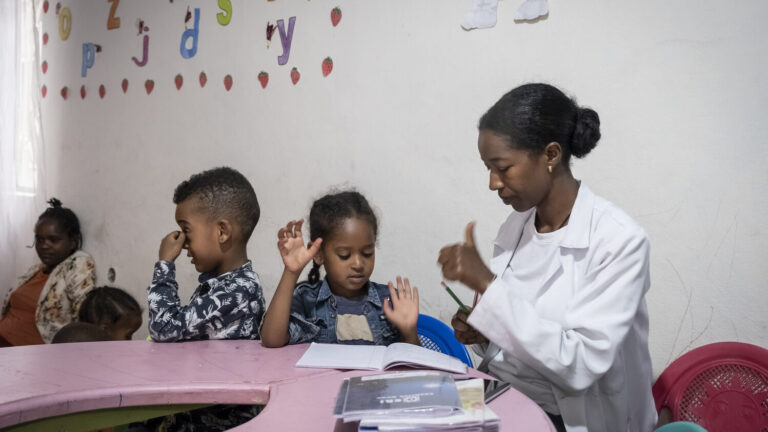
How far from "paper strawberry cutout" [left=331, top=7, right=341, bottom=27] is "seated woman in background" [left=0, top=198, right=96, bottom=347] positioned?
7.50 feet

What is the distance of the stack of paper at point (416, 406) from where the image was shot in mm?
969

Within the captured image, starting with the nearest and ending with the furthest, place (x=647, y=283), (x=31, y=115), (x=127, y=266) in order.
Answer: (x=647, y=283) → (x=127, y=266) → (x=31, y=115)

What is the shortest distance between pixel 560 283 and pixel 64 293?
3194 millimetres

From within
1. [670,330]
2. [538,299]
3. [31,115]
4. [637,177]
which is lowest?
[670,330]

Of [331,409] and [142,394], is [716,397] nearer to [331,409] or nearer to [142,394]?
[331,409]

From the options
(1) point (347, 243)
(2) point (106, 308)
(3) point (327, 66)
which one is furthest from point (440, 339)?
(2) point (106, 308)

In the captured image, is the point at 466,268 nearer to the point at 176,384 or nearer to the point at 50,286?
the point at 176,384

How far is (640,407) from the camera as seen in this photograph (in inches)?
62.4

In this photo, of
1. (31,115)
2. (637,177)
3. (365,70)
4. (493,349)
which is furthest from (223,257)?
(31,115)

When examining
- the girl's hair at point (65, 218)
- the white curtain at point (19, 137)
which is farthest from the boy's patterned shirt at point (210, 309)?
the white curtain at point (19, 137)

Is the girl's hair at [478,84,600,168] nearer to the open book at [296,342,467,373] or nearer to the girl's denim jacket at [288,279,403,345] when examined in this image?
the open book at [296,342,467,373]

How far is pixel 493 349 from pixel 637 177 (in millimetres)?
886

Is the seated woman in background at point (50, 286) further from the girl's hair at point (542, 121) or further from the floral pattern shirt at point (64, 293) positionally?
Result: the girl's hair at point (542, 121)

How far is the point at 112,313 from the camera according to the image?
3008mm
